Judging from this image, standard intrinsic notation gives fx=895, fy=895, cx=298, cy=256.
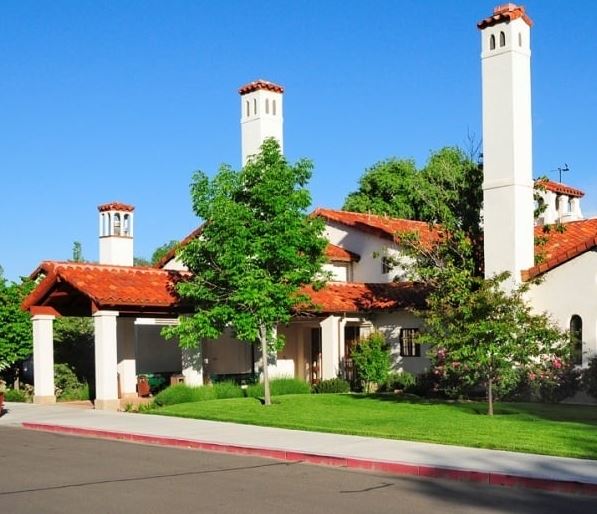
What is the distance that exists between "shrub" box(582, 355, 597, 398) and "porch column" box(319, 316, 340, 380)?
344 inches

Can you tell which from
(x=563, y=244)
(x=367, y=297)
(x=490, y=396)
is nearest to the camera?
(x=490, y=396)

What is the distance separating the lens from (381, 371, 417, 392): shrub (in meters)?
27.0

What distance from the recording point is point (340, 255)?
32.1 meters

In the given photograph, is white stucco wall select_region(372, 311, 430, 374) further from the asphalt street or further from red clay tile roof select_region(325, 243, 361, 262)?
the asphalt street

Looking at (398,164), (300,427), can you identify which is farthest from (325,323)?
(398,164)

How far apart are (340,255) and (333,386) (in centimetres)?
632

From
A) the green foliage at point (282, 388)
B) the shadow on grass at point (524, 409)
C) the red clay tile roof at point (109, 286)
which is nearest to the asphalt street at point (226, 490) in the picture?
the shadow on grass at point (524, 409)

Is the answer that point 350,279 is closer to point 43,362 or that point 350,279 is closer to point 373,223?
point 373,223

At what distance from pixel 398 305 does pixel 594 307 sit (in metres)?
7.38

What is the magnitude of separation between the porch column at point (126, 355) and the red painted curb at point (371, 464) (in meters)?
9.63

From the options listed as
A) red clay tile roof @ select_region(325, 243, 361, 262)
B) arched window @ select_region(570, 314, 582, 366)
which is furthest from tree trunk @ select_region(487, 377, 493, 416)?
red clay tile roof @ select_region(325, 243, 361, 262)

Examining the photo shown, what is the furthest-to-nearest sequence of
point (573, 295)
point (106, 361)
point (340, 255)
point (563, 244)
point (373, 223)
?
point (373, 223)
point (340, 255)
point (563, 244)
point (106, 361)
point (573, 295)

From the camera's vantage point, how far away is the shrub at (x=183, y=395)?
24.3 metres

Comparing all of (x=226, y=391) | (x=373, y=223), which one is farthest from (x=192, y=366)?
(x=373, y=223)
